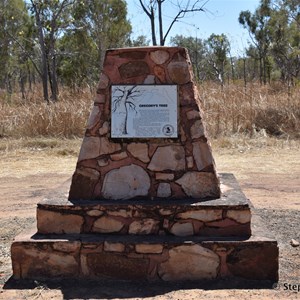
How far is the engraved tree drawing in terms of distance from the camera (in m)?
4.28

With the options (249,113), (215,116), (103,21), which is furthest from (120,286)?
(103,21)

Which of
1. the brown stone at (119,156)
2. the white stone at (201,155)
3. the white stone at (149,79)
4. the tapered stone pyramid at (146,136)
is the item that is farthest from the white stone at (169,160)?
the white stone at (149,79)

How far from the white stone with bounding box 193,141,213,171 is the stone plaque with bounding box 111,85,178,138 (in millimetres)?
313

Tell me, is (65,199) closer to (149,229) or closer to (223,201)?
(149,229)

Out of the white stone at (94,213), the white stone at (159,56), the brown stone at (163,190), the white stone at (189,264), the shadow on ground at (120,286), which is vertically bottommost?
the shadow on ground at (120,286)

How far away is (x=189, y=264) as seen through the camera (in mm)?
3932

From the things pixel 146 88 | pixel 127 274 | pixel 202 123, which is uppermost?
pixel 146 88

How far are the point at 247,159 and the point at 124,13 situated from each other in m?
14.8

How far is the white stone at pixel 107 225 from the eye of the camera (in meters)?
4.08

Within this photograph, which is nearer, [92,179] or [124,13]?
[92,179]

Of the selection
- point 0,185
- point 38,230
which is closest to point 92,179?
point 38,230

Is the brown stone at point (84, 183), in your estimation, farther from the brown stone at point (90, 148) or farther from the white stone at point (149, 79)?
the white stone at point (149, 79)

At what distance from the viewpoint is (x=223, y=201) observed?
4.08 metres

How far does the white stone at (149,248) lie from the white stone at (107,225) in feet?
0.84
